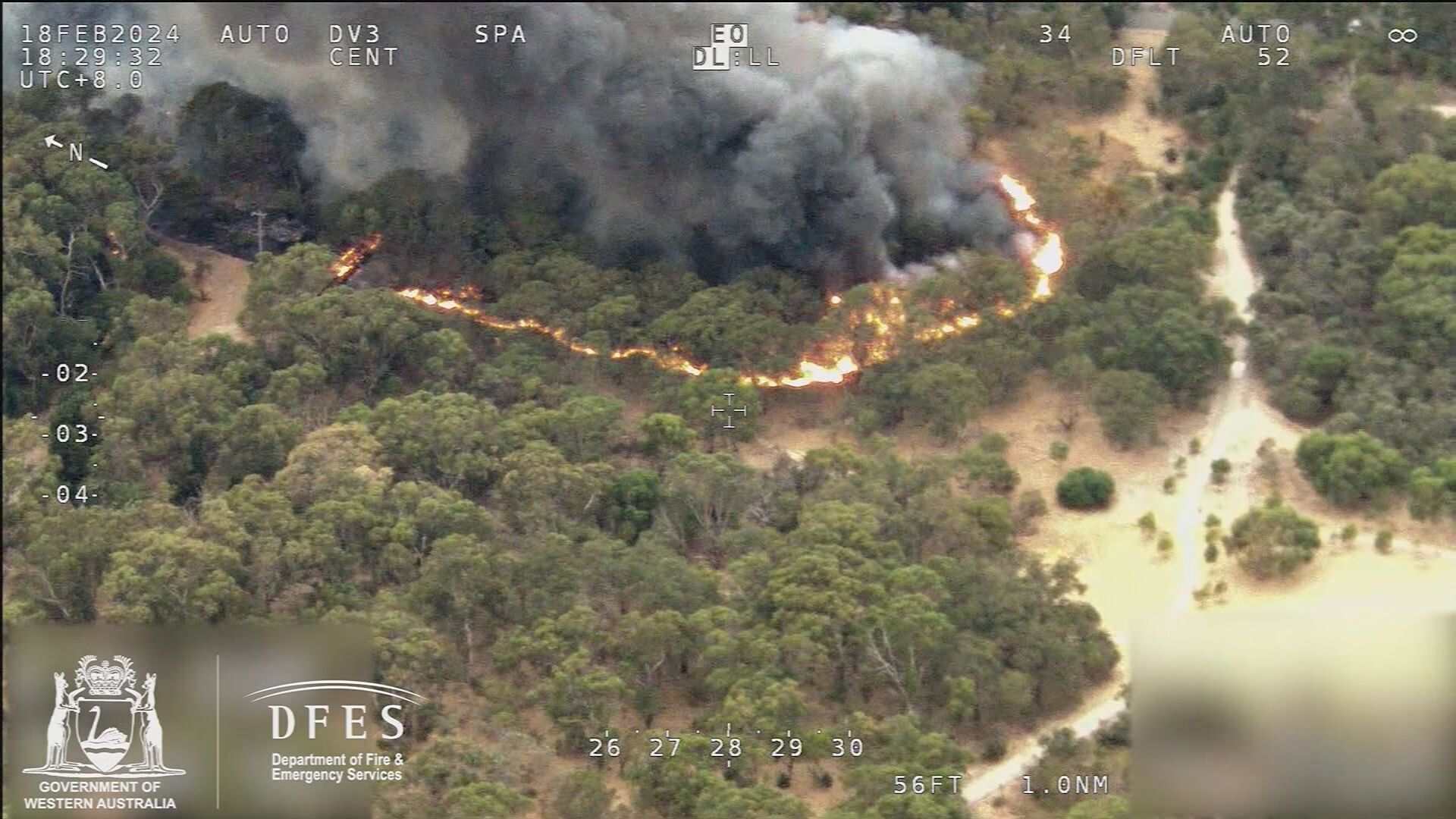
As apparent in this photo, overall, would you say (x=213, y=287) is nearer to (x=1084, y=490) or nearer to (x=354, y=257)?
(x=354, y=257)

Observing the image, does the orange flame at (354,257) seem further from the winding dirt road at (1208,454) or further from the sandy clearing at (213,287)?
the winding dirt road at (1208,454)

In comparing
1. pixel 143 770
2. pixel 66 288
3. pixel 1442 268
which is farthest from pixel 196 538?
pixel 1442 268

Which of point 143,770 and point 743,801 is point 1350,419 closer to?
point 743,801

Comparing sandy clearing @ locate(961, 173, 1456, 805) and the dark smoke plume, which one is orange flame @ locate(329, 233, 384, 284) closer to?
the dark smoke plume

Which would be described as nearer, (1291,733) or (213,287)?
(1291,733)

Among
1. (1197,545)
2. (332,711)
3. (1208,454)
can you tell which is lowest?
(332,711)

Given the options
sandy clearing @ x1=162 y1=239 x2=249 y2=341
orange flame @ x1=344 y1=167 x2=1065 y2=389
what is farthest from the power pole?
orange flame @ x1=344 y1=167 x2=1065 y2=389

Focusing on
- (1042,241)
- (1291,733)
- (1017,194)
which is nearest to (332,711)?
(1291,733)
